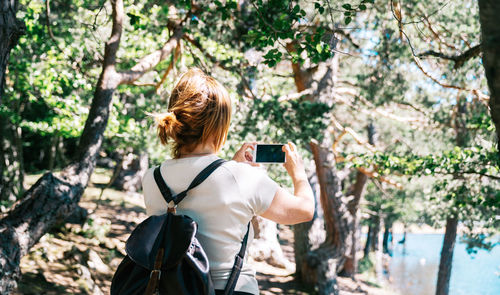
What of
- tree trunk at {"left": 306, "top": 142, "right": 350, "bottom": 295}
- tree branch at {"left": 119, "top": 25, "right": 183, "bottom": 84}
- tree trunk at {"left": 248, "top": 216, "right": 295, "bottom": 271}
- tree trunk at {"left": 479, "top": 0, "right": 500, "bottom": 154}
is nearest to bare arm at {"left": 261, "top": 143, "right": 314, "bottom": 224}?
tree trunk at {"left": 479, "top": 0, "right": 500, "bottom": 154}

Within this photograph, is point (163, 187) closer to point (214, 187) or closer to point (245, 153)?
point (214, 187)

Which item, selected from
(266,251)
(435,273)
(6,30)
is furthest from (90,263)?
(435,273)

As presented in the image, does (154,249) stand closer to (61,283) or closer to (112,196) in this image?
(61,283)

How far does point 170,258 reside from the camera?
1431mm

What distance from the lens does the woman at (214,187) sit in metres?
1.50

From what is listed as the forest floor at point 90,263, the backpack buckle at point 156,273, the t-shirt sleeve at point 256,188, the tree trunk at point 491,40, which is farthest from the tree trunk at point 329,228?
the tree trunk at point 491,40

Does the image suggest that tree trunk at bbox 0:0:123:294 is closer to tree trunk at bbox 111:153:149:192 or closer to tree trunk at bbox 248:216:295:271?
tree trunk at bbox 248:216:295:271

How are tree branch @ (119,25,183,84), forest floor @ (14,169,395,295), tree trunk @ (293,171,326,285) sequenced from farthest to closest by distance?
1. tree trunk @ (293,171,326,285)
2. forest floor @ (14,169,395,295)
3. tree branch @ (119,25,183,84)

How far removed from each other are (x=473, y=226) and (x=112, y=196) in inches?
577

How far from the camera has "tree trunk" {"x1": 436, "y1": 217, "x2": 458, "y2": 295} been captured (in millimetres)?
12289

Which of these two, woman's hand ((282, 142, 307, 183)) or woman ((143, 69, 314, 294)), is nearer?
woman ((143, 69, 314, 294))

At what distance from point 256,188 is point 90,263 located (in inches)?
305

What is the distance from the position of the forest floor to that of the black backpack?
496 centimetres

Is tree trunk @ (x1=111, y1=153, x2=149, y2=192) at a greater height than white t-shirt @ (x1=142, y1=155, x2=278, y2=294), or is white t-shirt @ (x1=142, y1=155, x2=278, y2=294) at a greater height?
white t-shirt @ (x1=142, y1=155, x2=278, y2=294)
